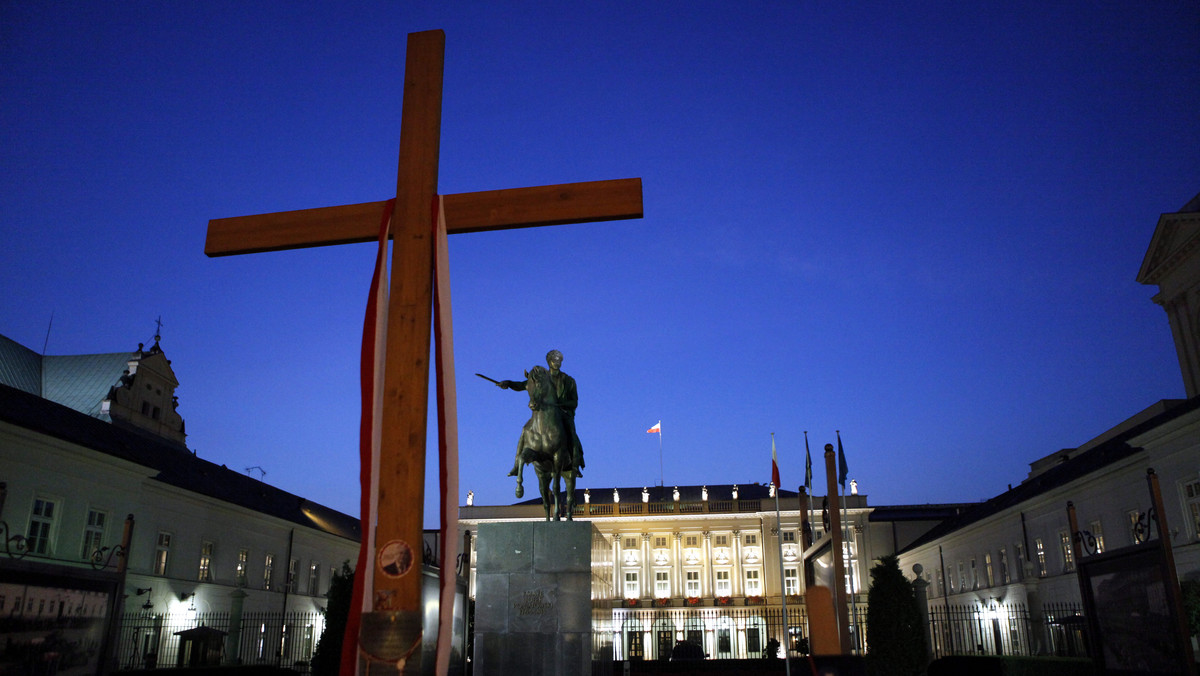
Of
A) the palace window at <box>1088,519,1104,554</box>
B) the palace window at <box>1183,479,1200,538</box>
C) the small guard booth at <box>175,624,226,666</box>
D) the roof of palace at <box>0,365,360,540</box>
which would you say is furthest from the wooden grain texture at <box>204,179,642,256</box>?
the palace window at <box>1088,519,1104,554</box>

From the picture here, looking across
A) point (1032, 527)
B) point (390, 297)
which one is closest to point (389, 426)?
point (390, 297)

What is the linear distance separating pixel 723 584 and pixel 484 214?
76478 millimetres

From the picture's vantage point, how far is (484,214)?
208 inches

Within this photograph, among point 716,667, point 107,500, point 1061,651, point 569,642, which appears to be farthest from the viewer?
point 1061,651

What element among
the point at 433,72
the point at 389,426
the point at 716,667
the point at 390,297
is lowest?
the point at 716,667

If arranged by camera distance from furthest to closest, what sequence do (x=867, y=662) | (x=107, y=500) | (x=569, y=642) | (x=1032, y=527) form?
(x=1032, y=527) → (x=107, y=500) → (x=867, y=662) → (x=569, y=642)

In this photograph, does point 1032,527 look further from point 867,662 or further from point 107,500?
point 107,500

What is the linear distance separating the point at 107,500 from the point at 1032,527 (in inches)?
1667

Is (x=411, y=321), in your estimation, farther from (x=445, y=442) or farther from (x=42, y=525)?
(x=42, y=525)

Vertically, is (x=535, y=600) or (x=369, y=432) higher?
(x=369, y=432)

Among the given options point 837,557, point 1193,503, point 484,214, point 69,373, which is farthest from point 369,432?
point 69,373

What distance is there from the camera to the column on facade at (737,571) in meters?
76.1

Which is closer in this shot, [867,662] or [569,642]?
[569,642]

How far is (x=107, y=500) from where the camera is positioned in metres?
32.1
